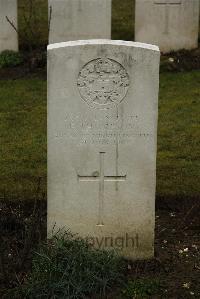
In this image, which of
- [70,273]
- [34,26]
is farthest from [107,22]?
[70,273]

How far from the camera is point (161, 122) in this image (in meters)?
9.41

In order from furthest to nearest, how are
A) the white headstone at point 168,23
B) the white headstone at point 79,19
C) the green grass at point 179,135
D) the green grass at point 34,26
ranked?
1. the green grass at point 34,26
2. the white headstone at point 168,23
3. the white headstone at point 79,19
4. the green grass at point 179,135

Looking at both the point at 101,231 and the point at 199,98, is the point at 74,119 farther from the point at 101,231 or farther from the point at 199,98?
the point at 199,98

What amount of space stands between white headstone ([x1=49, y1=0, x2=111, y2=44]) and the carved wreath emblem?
22.2 ft

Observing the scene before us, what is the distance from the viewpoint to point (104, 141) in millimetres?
5570

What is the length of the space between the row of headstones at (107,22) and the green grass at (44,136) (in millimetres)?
1132

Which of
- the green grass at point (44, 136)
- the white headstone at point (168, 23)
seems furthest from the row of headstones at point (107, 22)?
the green grass at point (44, 136)

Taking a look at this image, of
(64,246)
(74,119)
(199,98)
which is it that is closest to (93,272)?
(64,246)

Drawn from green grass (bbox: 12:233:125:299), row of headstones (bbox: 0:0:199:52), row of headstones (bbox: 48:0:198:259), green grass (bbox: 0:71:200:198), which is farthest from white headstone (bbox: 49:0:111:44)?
green grass (bbox: 12:233:125:299)

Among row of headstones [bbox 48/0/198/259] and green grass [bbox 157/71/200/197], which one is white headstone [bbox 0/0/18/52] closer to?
green grass [bbox 157/71/200/197]

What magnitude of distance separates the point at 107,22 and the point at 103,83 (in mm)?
6865

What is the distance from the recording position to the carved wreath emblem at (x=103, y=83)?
5.45 metres

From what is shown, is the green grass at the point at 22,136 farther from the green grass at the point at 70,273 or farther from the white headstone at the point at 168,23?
the white headstone at the point at 168,23

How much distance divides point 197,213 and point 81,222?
127 centimetres
